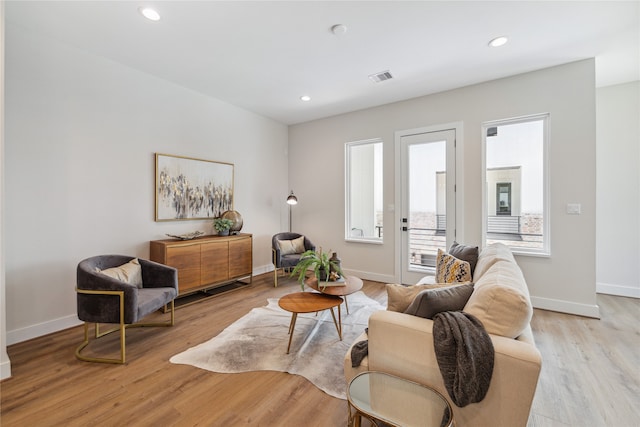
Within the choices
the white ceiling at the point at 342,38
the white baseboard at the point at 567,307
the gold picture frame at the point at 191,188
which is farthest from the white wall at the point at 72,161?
the white baseboard at the point at 567,307

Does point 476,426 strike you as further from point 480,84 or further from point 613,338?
point 480,84

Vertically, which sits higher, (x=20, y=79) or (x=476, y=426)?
(x=20, y=79)

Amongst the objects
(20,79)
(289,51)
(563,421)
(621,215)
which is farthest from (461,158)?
(20,79)

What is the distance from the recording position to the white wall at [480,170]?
3.15 meters

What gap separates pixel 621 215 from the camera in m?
3.80

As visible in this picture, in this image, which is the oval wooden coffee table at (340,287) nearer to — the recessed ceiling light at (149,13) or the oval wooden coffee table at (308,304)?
the oval wooden coffee table at (308,304)

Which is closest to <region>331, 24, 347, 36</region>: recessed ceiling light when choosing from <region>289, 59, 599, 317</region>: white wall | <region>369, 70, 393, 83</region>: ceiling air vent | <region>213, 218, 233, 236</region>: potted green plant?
<region>369, 70, 393, 83</region>: ceiling air vent

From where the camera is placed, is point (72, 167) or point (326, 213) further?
point (326, 213)

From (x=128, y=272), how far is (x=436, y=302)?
2783 millimetres

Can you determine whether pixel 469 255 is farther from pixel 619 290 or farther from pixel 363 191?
pixel 619 290

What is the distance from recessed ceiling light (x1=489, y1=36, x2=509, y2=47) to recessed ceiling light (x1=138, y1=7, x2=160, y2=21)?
3191 mm

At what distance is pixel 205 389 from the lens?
1.91m

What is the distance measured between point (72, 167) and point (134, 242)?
3.38 ft

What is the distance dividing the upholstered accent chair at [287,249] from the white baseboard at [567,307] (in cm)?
316
